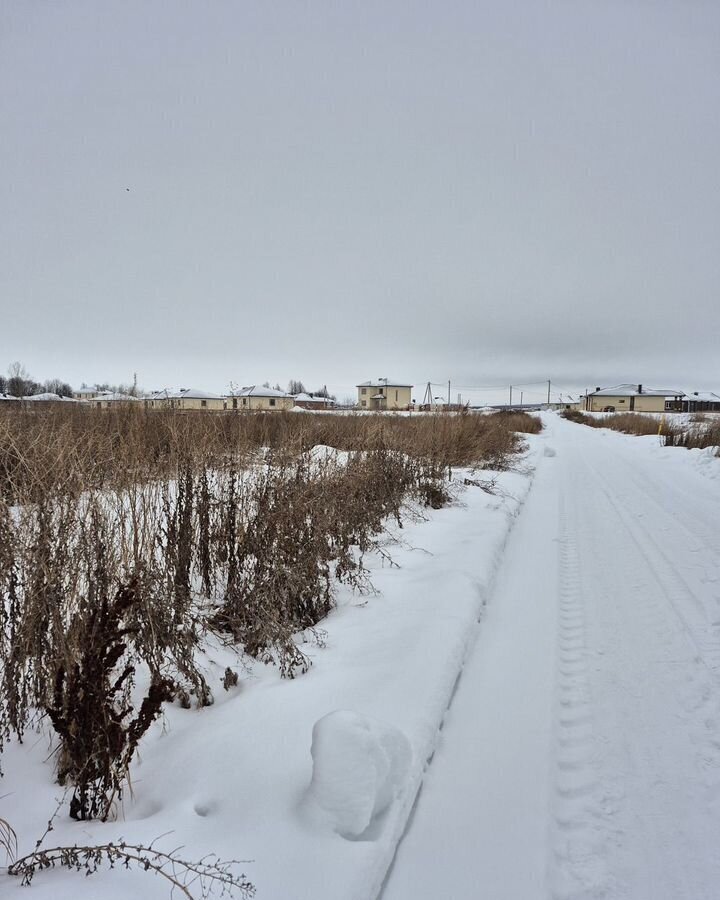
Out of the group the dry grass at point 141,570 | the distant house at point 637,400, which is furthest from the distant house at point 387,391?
the dry grass at point 141,570

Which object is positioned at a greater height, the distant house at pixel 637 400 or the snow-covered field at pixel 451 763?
the distant house at pixel 637 400

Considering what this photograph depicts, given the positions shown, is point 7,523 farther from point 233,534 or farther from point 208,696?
point 233,534

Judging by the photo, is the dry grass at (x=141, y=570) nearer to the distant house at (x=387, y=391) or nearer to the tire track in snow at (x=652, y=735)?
the tire track in snow at (x=652, y=735)

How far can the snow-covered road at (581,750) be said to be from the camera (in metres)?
1.93

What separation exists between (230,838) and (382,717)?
39.7 inches

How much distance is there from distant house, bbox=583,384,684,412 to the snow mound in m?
96.5

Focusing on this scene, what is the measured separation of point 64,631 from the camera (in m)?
2.55

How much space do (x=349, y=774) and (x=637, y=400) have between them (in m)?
104

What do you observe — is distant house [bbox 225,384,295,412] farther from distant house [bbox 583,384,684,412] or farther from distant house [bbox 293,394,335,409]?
distant house [bbox 583,384,684,412]

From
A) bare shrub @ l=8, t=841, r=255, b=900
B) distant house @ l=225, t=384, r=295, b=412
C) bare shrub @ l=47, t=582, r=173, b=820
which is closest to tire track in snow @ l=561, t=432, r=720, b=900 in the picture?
bare shrub @ l=8, t=841, r=255, b=900

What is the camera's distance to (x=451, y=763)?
2.53m

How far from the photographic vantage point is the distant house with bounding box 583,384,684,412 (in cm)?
9044

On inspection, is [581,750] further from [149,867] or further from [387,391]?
[387,391]

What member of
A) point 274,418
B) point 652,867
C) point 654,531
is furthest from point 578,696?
point 274,418
